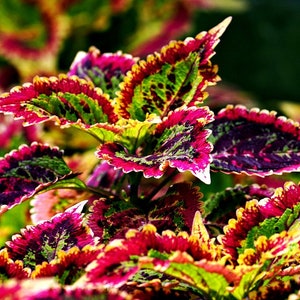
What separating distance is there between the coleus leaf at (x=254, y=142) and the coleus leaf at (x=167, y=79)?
8cm

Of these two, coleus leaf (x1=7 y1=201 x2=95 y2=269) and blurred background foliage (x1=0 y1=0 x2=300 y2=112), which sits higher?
blurred background foliage (x1=0 y1=0 x2=300 y2=112)

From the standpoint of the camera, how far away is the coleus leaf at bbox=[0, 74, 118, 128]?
0.79 meters

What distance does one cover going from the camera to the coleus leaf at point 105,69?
942mm

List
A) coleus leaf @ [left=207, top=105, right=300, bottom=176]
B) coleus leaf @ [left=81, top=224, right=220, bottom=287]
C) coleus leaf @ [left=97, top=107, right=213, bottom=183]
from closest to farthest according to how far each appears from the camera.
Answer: coleus leaf @ [left=81, top=224, right=220, bottom=287], coleus leaf @ [left=97, top=107, right=213, bottom=183], coleus leaf @ [left=207, top=105, right=300, bottom=176]

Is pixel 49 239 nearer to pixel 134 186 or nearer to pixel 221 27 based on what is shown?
pixel 134 186

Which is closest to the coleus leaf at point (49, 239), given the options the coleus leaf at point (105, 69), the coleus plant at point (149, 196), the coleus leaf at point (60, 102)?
the coleus plant at point (149, 196)

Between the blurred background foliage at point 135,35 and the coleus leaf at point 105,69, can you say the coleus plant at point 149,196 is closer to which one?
the coleus leaf at point 105,69

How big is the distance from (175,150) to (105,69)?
233mm

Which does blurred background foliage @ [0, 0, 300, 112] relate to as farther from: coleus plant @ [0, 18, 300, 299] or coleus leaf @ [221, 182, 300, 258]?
coleus leaf @ [221, 182, 300, 258]

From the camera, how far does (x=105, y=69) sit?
96 centimetres

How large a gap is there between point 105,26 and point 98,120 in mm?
1767

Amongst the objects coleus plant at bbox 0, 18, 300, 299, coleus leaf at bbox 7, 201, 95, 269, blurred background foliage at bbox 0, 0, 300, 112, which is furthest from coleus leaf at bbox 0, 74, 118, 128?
blurred background foliage at bbox 0, 0, 300, 112

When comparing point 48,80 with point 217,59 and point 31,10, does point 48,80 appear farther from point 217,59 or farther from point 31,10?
point 217,59

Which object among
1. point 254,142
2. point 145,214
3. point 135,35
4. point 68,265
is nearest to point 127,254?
point 68,265
